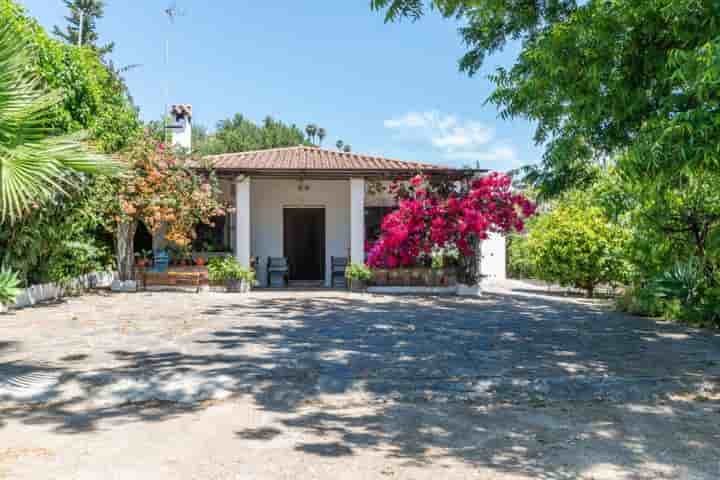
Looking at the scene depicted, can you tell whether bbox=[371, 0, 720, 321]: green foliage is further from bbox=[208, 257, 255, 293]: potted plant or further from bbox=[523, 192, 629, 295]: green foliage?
bbox=[208, 257, 255, 293]: potted plant

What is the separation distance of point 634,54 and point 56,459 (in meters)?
6.08

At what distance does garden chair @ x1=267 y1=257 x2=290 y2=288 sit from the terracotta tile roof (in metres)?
2.77

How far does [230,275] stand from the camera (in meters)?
12.8

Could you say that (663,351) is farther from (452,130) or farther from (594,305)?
(452,130)

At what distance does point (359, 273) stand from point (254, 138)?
3220 cm

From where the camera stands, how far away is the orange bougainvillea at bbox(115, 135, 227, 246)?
11984 millimetres

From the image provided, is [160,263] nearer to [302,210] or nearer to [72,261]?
[72,261]

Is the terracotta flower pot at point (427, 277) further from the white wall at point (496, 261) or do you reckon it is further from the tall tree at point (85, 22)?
the tall tree at point (85, 22)

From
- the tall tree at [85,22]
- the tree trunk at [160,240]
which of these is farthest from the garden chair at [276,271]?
the tall tree at [85,22]

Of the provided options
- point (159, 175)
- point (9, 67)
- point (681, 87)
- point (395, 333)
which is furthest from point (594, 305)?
point (9, 67)

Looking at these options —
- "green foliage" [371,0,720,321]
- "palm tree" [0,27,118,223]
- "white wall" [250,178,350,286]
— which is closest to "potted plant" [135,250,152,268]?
"white wall" [250,178,350,286]

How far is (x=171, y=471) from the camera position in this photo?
2975 millimetres

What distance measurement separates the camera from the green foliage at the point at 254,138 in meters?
41.1

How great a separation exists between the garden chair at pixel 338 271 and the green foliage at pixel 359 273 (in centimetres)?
171
